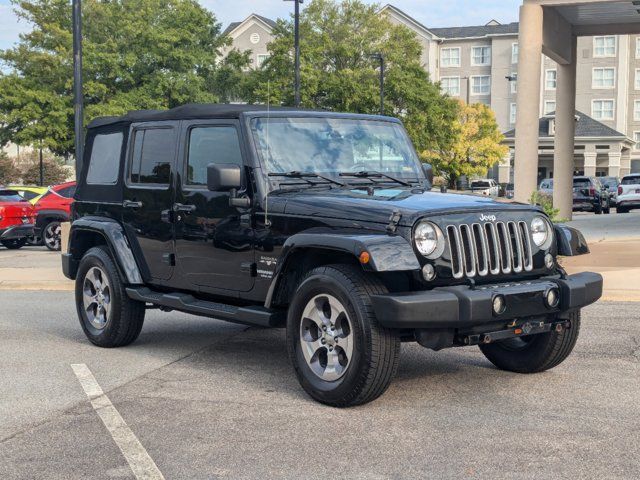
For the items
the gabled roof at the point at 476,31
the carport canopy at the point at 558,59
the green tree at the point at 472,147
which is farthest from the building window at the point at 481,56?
the carport canopy at the point at 558,59

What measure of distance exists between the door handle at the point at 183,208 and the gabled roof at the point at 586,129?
2817 inches

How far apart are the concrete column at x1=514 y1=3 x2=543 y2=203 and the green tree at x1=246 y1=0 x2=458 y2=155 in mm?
27042

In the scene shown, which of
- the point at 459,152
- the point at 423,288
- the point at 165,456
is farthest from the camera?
the point at 459,152

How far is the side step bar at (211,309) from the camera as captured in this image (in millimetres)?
6754

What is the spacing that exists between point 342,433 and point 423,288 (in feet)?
3.58

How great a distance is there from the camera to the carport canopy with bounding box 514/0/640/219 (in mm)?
23312

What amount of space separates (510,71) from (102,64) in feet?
183

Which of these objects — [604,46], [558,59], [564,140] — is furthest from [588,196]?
[604,46]

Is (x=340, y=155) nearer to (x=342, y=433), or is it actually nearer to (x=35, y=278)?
(x=342, y=433)

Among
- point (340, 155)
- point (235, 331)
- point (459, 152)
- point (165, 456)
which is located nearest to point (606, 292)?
point (235, 331)

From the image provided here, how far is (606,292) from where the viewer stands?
11945mm

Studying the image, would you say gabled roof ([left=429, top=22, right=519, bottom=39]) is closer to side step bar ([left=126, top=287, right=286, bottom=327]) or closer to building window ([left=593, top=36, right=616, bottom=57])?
building window ([left=593, top=36, right=616, bottom=57])

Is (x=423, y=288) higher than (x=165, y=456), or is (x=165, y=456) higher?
(x=423, y=288)

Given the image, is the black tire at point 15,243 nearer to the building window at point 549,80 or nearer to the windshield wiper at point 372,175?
the windshield wiper at point 372,175
